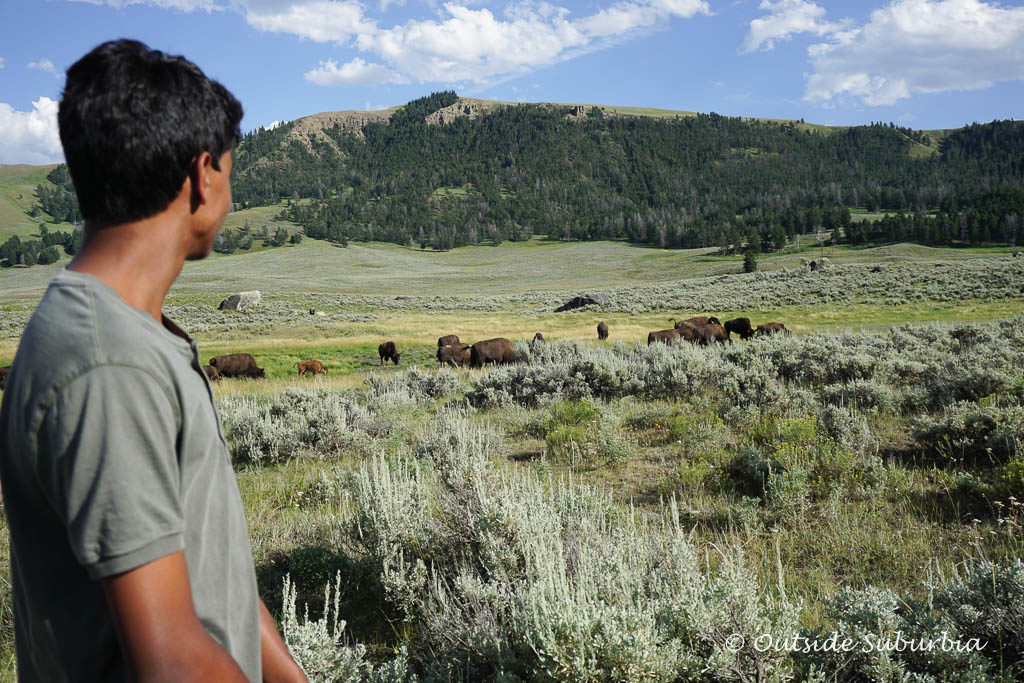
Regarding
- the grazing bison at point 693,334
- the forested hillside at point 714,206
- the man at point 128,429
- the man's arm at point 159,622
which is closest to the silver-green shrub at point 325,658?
the man at point 128,429

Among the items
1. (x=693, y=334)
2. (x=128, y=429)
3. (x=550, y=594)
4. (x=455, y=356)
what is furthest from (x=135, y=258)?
(x=693, y=334)

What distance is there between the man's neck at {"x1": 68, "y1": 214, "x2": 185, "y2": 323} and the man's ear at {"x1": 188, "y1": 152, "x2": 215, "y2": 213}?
0.23ft

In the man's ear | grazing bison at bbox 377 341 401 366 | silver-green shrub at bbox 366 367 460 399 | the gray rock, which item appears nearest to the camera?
the man's ear

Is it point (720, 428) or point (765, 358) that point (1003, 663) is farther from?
point (765, 358)

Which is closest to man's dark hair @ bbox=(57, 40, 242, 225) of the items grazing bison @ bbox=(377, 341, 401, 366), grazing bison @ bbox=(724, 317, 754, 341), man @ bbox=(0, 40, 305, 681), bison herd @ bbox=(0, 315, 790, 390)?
man @ bbox=(0, 40, 305, 681)

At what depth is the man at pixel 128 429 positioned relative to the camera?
3.34 feet

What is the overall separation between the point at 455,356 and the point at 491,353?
1.45 meters

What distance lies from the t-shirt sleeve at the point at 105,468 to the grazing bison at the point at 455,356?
17.2 meters

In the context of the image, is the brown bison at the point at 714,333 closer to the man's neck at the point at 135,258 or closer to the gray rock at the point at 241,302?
the man's neck at the point at 135,258

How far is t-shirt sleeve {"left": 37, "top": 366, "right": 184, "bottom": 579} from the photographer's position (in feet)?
3.28

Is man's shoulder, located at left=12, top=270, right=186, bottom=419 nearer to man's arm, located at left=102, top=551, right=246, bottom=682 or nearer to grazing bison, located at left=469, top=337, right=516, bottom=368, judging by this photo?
man's arm, located at left=102, top=551, right=246, bottom=682

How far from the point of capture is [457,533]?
14.0 ft

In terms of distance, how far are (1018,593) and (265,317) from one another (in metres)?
43.4

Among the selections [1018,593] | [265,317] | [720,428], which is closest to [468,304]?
[265,317]
